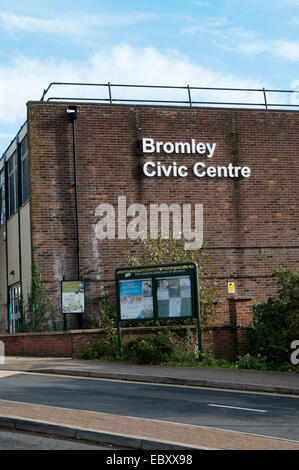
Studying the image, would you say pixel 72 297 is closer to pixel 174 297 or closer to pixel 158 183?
pixel 158 183

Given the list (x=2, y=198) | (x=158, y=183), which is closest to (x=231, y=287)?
(x=158, y=183)

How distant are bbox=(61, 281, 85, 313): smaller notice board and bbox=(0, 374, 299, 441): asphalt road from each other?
747cm

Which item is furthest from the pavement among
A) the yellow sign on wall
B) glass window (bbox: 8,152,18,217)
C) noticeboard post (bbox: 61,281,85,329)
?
glass window (bbox: 8,152,18,217)

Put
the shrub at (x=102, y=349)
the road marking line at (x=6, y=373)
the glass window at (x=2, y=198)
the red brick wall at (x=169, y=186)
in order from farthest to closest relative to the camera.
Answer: the glass window at (x=2, y=198) < the red brick wall at (x=169, y=186) < the shrub at (x=102, y=349) < the road marking line at (x=6, y=373)

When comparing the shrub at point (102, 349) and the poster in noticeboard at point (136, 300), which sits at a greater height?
the poster in noticeboard at point (136, 300)

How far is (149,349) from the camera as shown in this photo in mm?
18484

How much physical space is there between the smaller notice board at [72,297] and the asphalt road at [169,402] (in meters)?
7.47

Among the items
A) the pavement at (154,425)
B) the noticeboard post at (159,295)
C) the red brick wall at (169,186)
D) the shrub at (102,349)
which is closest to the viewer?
the pavement at (154,425)

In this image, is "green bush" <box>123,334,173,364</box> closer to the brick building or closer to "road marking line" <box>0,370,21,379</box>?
"road marking line" <box>0,370,21,379</box>

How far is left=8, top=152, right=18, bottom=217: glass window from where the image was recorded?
28325 millimetres

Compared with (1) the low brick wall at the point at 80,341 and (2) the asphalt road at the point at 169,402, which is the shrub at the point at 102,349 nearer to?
(1) the low brick wall at the point at 80,341

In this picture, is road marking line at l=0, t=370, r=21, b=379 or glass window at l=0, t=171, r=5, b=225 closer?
road marking line at l=0, t=370, r=21, b=379

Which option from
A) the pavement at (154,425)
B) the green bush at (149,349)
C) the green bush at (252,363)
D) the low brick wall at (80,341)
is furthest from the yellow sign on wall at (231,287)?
the pavement at (154,425)

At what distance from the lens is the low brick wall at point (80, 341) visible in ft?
66.4
